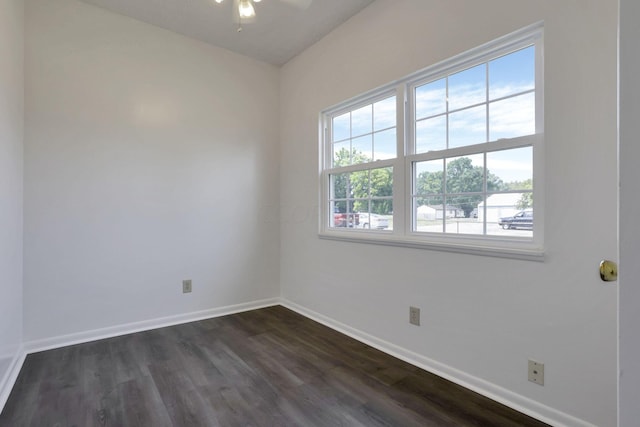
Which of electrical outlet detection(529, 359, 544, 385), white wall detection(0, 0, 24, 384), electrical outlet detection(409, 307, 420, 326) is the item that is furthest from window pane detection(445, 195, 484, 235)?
white wall detection(0, 0, 24, 384)

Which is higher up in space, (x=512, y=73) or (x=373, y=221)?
(x=512, y=73)

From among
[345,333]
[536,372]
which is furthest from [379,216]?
[536,372]

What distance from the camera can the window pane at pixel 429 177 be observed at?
2273mm

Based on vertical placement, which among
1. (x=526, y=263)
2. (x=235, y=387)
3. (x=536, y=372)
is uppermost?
(x=526, y=263)

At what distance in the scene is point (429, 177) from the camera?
2342 millimetres

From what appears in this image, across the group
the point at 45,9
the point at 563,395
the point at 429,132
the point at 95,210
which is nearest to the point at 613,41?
the point at 429,132

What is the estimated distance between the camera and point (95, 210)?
108 inches

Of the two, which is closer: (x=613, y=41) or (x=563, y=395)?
(x=613, y=41)

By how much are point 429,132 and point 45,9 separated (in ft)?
10.2

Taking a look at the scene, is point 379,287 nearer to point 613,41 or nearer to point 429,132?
point 429,132

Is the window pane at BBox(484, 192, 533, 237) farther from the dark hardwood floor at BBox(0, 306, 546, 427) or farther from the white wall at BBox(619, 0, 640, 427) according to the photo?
the white wall at BBox(619, 0, 640, 427)

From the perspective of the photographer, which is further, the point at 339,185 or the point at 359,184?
the point at 339,185

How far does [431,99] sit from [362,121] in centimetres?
71

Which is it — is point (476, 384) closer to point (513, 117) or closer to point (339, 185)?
point (513, 117)
